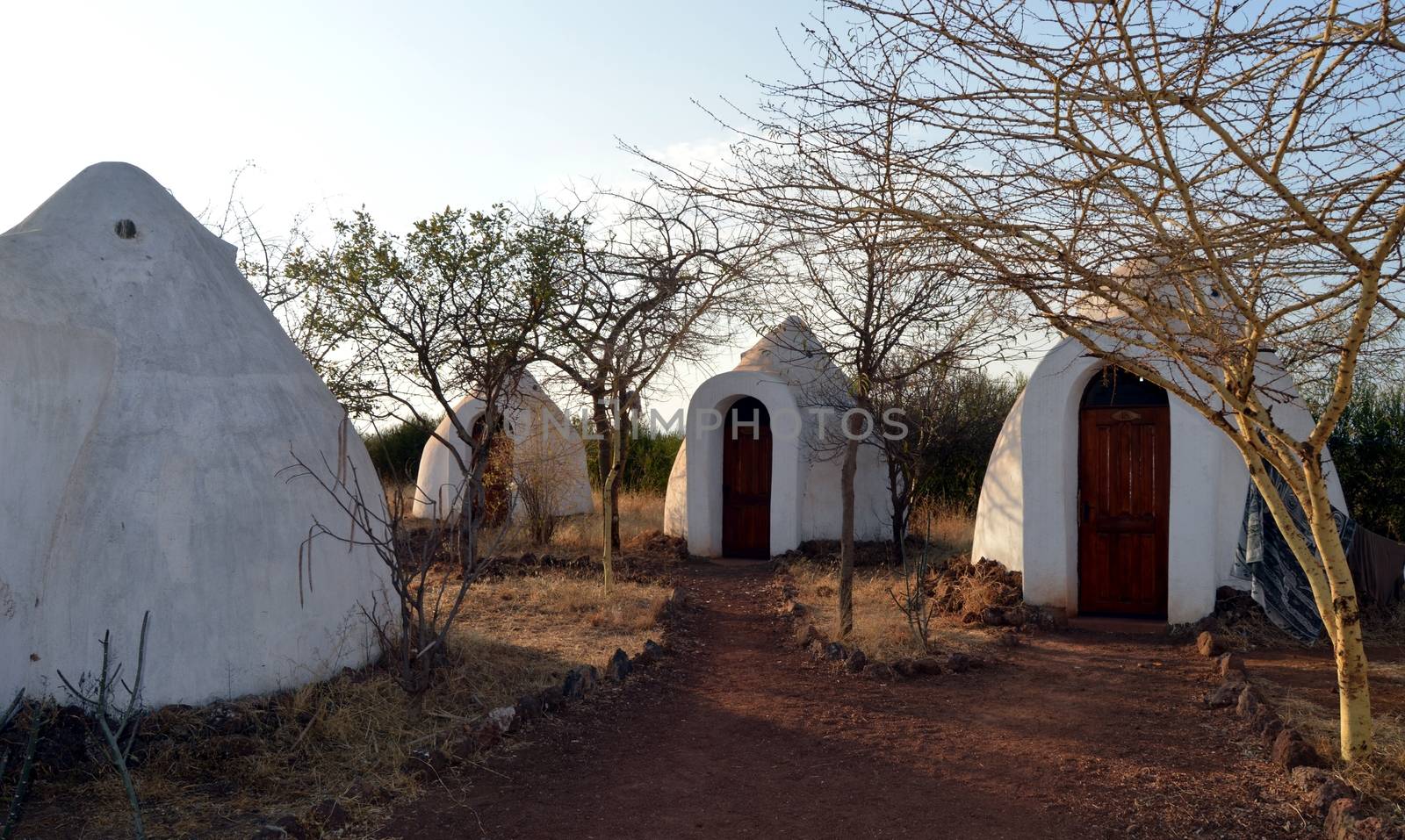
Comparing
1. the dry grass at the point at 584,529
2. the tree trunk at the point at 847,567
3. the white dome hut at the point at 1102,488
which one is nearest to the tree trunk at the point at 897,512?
the white dome hut at the point at 1102,488

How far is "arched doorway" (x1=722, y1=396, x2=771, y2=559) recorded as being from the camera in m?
15.3

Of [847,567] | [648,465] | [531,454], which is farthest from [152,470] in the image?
[648,465]

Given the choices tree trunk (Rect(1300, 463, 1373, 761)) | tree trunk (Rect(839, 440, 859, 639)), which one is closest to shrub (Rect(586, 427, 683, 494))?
tree trunk (Rect(839, 440, 859, 639))

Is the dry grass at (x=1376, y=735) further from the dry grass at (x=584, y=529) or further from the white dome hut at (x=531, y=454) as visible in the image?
the white dome hut at (x=531, y=454)

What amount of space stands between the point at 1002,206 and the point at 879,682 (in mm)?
3862

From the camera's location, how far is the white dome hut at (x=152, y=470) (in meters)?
5.54

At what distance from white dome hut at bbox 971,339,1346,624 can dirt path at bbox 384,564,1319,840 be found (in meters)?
1.69

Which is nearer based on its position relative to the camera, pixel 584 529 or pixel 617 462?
pixel 617 462

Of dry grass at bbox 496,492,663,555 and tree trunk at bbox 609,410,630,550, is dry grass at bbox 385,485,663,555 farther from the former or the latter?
tree trunk at bbox 609,410,630,550

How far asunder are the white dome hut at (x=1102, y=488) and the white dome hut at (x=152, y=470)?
622 centimetres

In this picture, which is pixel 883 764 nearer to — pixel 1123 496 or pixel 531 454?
pixel 1123 496

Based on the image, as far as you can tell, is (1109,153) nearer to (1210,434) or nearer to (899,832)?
(899,832)

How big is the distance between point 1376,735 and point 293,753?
5.91 m

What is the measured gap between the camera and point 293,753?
5387 mm
